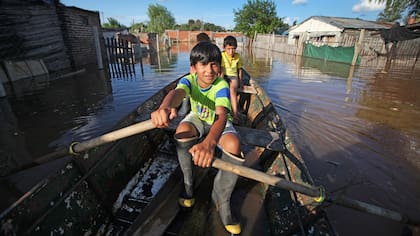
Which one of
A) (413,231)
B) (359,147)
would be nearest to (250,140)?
(413,231)

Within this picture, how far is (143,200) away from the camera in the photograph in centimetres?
242

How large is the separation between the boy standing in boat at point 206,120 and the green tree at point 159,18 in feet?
211

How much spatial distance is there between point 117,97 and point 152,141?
14.1 ft

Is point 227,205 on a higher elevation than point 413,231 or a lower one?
higher

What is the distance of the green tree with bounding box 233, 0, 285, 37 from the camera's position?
117 feet

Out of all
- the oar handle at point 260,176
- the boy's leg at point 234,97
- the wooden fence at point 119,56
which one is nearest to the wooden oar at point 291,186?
the oar handle at point 260,176

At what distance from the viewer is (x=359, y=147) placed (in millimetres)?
4059

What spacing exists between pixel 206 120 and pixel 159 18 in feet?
234

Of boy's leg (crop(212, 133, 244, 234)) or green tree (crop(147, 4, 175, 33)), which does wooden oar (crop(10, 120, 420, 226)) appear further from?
green tree (crop(147, 4, 175, 33))

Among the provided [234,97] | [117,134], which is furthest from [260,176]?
[234,97]

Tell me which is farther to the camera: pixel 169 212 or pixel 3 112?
pixel 3 112

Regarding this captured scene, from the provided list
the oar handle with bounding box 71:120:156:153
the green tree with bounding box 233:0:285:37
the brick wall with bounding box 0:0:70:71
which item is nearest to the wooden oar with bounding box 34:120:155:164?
the oar handle with bounding box 71:120:156:153

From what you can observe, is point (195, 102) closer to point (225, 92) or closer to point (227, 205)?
point (225, 92)

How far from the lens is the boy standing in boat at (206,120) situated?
183 cm
